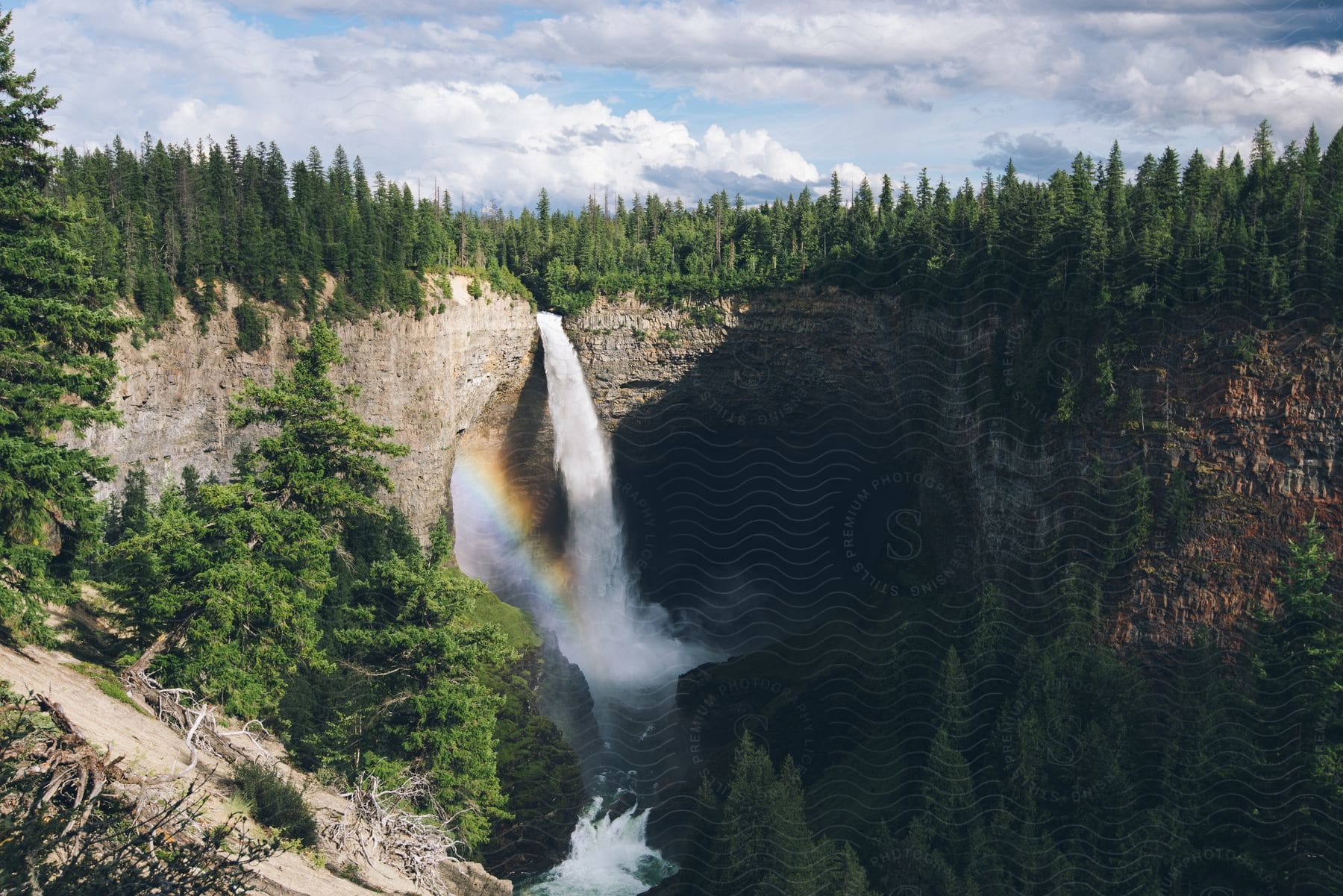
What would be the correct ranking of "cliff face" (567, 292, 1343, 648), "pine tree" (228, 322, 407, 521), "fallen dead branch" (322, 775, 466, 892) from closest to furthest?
1. "fallen dead branch" (322, 775, 466, 892)
2. "pine tree" (228, 322, 407, 521)
3. "cliff face" (567, 292, 1343, 648)

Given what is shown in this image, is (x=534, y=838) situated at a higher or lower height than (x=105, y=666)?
lower

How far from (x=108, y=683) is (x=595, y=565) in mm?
46843

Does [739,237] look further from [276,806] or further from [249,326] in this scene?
[276,806]

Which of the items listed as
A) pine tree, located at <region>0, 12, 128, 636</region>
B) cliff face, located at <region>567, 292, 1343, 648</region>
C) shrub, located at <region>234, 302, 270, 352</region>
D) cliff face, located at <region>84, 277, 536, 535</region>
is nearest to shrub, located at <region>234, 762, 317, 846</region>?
pine tree, located at <region>0, 12, 128, 636</region>

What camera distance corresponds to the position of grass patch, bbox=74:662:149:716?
27656 mm

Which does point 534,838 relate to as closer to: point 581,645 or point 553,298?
point 581,645

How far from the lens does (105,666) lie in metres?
29.3

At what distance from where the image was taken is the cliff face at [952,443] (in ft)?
139

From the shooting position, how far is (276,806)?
1006 inches

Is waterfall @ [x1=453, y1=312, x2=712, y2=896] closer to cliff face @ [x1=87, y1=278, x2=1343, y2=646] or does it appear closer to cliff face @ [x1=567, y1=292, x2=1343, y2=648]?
cliff face @ [x1=87, y1=278, x2=1343, y2=646]

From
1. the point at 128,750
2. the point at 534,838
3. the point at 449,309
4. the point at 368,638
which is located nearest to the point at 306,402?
the point at 368,638

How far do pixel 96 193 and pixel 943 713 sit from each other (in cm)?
5059

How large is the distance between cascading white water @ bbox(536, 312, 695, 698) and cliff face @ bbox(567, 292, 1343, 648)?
1.20 meters

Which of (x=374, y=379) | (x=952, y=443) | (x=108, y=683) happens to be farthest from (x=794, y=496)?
(x=108, y=683)
